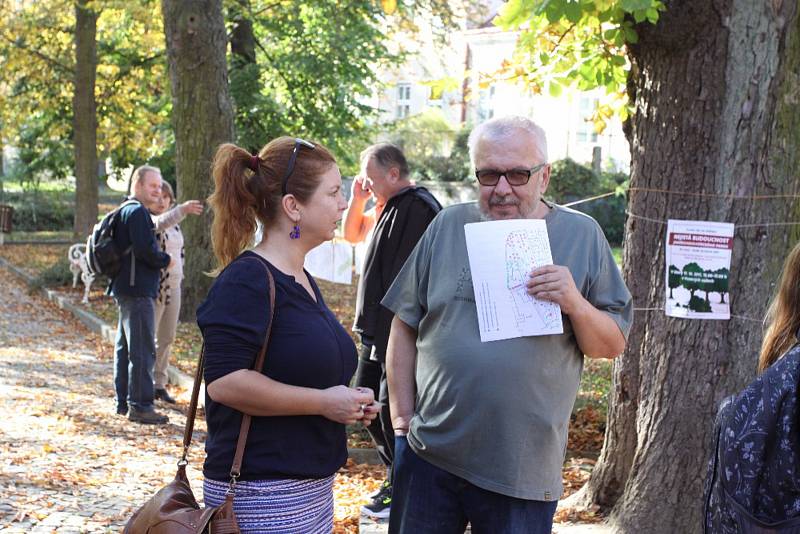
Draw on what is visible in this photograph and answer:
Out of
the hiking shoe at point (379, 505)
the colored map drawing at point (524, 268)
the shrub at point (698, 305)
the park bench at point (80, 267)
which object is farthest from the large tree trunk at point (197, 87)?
the colored map drawing at point (524, 268)

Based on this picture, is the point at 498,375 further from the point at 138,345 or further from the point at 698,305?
the point at 138,345

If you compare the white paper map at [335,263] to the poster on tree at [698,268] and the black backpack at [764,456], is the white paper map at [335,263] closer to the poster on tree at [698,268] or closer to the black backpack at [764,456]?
the poster on tree at [698,268]

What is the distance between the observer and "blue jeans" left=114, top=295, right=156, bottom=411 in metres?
8.68

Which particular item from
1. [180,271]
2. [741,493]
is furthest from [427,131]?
[741,493]

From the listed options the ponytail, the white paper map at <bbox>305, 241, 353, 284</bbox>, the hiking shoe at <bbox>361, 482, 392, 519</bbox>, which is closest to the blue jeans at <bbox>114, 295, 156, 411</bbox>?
the white paper map at <bbox>305, 241, 353, 284</bbox>

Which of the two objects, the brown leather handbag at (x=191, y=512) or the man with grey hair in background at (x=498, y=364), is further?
the man with grey hair in background at (x=498, y=364)

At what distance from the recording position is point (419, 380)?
11.7 ft

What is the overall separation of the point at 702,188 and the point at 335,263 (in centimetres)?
496

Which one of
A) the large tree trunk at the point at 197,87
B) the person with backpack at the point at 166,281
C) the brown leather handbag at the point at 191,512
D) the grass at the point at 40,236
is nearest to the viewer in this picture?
the brown leather handbag at the point at 191,512

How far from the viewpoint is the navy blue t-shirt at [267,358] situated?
2.96 meters

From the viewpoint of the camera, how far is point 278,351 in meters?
3.02

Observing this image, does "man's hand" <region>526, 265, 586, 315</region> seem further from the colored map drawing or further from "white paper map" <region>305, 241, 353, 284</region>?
"white paper map" <region>305, 241, 353, 284</region>

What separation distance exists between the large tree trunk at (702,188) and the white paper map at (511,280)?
2.02 metres

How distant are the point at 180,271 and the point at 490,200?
6.57 meters
